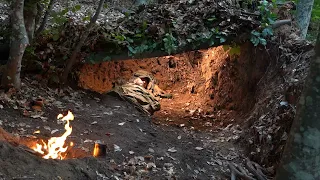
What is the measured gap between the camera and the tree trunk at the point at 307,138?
3.22 metres

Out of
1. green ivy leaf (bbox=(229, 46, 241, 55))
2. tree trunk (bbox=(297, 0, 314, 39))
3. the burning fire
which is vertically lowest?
the burning fire

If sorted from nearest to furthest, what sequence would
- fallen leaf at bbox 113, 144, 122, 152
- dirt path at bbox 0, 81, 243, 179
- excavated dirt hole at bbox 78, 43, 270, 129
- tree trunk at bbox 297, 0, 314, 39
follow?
dirt path at bbox 0, 81, 243, 179 < fallen leaf at bbox 113, 144, 122, 152 < excavated dirt hole at bbox 78, 43, 270, 129 < tree trunk at bbox 297, 0, 314, 39

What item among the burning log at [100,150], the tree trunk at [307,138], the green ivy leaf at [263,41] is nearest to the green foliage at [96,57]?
A: the burning log at [100,150]

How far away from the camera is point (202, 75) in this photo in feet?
32.5

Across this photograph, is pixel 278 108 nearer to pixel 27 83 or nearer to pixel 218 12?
A: pixel 218 12

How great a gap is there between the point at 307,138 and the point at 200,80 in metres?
6.56

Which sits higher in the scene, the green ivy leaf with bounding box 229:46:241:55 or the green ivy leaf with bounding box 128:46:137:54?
the green ivy leaf with bounding box 229:46:241:55

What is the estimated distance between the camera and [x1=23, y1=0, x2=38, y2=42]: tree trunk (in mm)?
5922

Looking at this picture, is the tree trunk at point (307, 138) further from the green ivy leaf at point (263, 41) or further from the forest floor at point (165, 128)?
the green ivy leaf at point (263, 41)

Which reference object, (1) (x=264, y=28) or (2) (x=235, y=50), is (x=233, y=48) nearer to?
(2) (x=235, y=50)

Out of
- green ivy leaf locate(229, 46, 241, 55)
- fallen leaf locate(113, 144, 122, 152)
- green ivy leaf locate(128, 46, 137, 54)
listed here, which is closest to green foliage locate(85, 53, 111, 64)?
green ivy leaf locate(128, 46, 137, 54)

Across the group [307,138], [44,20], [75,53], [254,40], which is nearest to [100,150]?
[307,138]

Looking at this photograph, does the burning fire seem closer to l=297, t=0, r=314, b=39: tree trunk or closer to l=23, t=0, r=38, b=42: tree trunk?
l=23, t=0, r=38, b=42: tree trunk

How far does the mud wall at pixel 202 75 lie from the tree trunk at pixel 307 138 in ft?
12.2
